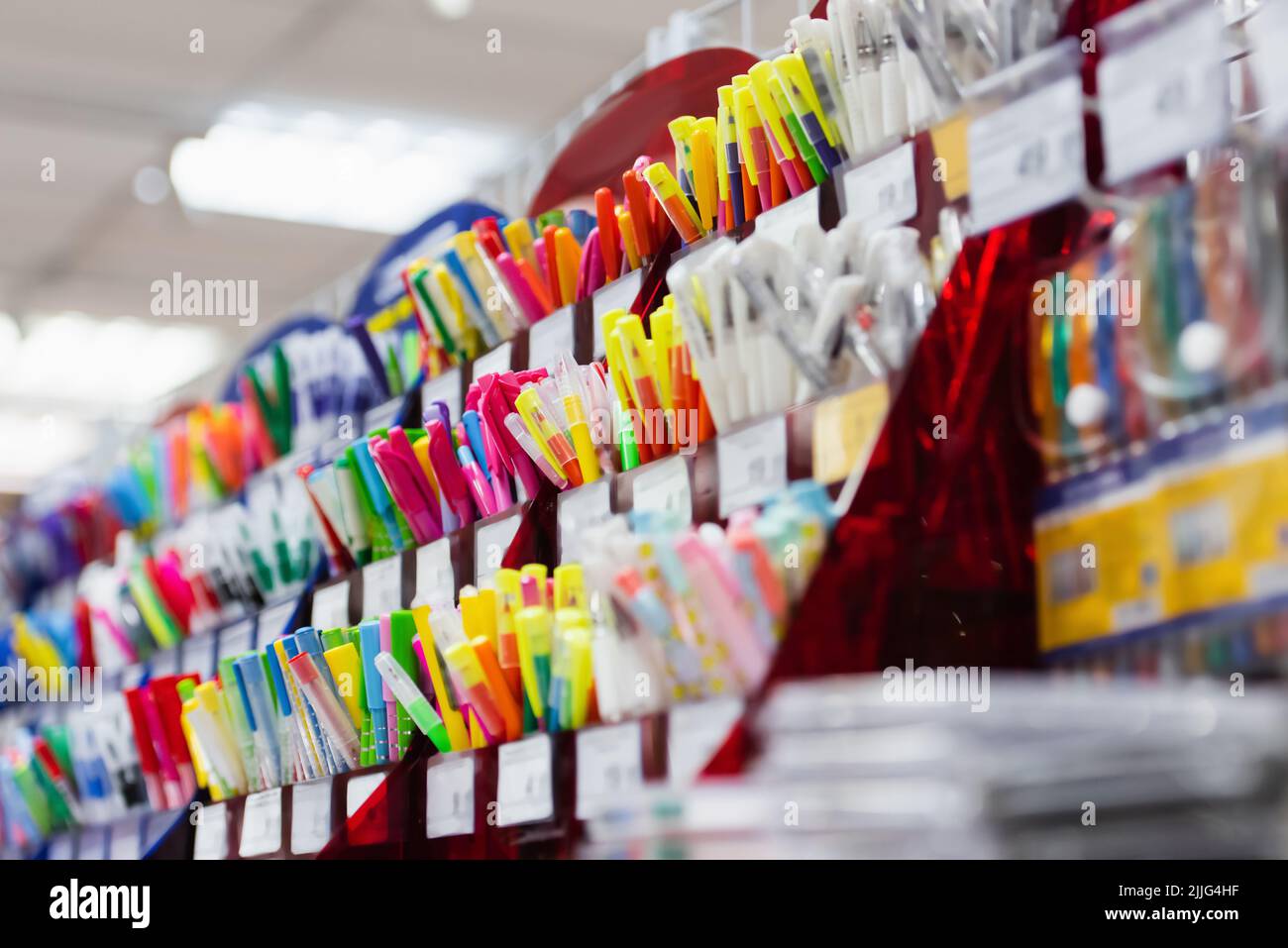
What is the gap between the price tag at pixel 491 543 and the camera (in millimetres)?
1547

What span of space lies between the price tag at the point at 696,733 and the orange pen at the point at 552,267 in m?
0.74

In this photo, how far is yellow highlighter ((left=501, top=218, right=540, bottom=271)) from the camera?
72.1 inches

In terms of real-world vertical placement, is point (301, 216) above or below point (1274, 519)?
above

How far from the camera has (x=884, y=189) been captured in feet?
4.01

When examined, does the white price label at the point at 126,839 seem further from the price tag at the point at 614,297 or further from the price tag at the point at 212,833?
the price tag at the point at 614,297

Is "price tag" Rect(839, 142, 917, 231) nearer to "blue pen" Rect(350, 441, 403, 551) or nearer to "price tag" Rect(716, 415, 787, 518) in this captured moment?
"price tag" Rect(716, 415, 787, 518)

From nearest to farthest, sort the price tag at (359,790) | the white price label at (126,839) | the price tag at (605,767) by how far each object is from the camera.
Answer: the price tag at (605,767) < the price tag at (359,790) < the white price label at (126,839)

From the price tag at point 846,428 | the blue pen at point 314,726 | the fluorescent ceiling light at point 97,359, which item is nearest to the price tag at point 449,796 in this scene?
the blue pen at point 314,726

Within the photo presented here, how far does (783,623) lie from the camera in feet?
3.46

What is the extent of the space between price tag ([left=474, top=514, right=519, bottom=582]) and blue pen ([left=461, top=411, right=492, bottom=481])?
60 mm

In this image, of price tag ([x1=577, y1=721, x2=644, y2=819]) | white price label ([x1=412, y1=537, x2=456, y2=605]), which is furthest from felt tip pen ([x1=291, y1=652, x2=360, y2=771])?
price tag ([x1=577, y1=721, x2=644, y2=819])
